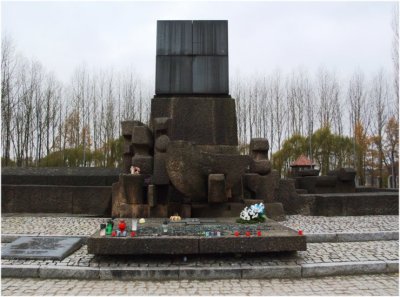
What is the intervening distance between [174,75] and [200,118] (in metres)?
1.33

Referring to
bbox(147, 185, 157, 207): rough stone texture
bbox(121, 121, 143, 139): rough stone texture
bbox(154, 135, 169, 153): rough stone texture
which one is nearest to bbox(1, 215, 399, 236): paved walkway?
bbox(147, 185, 157, 207): rough stone texture

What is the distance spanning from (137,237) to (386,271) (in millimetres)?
3475

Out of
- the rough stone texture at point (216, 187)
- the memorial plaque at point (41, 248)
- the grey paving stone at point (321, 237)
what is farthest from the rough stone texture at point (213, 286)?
the rough stone texture at point (216, 187)

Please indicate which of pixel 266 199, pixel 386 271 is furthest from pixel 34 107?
pixel 386 271

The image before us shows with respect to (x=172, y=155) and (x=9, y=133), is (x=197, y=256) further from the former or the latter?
(x=9, y=133)

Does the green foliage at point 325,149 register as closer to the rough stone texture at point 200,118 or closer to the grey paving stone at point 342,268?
the rough stone texture at point 200,118

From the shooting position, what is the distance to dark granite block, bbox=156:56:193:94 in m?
8.81

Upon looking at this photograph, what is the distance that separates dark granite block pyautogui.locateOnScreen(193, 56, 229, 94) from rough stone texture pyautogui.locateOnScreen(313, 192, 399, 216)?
3.91 metres

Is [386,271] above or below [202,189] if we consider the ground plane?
below

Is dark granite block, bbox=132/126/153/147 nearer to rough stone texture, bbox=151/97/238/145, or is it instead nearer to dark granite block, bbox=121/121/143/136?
dark granite block, bbox=121/121/143/136

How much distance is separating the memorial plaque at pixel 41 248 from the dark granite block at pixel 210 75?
4826 mm

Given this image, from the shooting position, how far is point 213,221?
624cm

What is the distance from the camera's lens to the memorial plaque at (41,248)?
16.2ft

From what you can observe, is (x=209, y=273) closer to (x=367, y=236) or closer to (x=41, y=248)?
(x=41, y=248)
